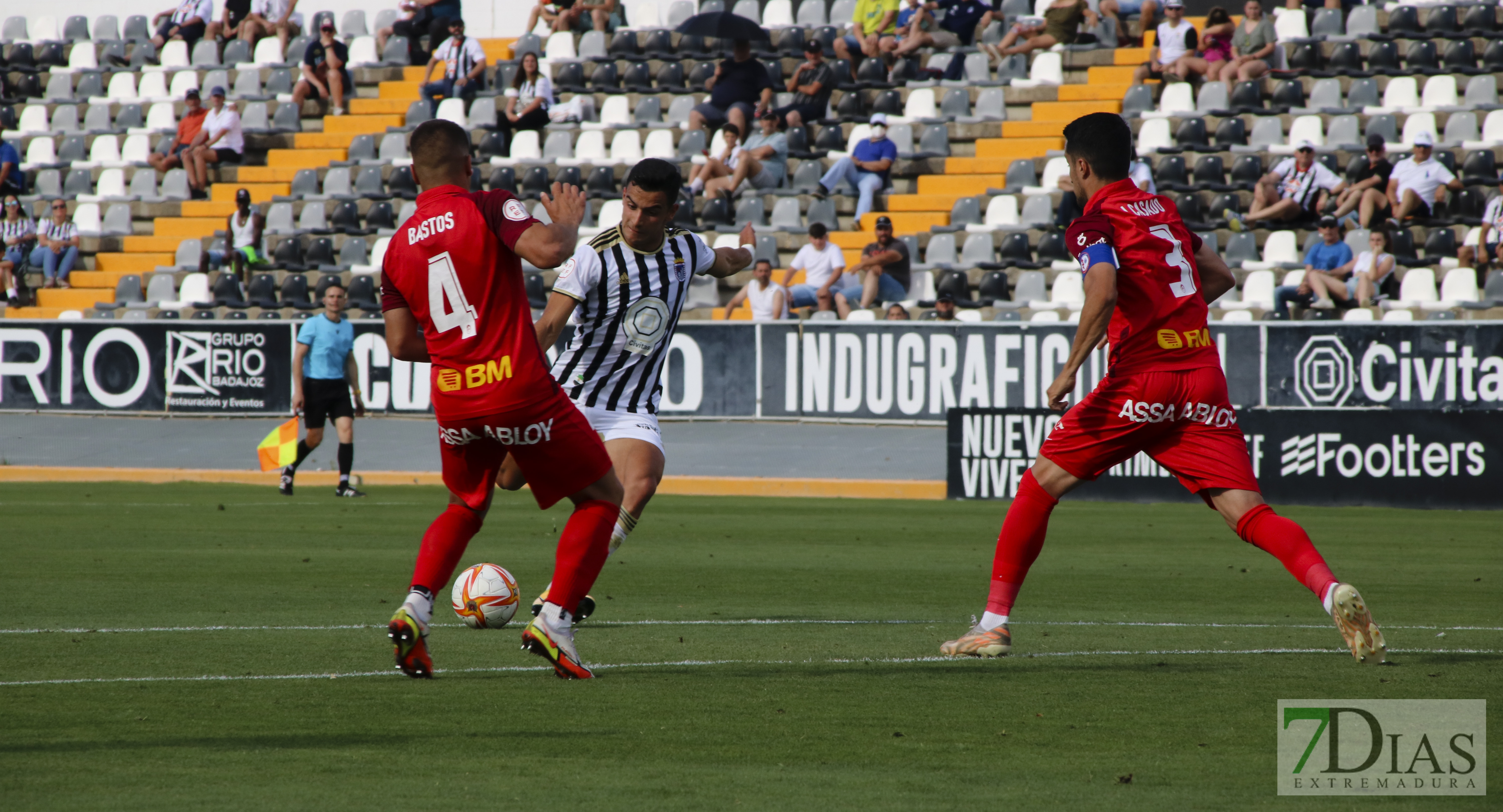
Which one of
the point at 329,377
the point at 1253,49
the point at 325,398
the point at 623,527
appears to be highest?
the point at 1253,49

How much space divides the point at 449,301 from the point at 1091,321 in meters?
2.44

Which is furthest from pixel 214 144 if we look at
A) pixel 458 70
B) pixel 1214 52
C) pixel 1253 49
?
pixel 1253 49

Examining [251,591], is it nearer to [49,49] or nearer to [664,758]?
[664,758]

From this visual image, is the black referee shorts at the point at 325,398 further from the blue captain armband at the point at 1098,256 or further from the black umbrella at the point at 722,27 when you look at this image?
the blue captain armband at the point at 1098,256

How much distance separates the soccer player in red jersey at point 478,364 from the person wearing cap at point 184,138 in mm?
24978

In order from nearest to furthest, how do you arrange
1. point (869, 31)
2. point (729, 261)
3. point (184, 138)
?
point (729, 261)
point (869, 31)
point (184, 138)

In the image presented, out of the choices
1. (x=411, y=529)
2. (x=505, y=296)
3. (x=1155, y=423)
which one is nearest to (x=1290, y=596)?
(x=1155, y=423)

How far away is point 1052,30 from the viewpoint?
86.0 feet

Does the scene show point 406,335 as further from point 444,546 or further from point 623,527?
point 623,527

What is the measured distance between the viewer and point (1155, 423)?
6.82 meters

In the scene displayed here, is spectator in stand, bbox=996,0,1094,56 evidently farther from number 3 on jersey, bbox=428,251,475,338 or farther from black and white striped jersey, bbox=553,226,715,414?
number 3 on jersey, bbox=428,251,475,338

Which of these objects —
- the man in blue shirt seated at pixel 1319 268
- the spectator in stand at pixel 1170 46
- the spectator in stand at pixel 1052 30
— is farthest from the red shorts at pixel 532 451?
the spectator in stand at pixel 1052 30

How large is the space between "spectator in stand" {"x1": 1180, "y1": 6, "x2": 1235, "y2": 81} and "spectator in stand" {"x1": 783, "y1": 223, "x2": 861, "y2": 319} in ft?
19.9

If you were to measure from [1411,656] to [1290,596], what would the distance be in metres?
2.65
